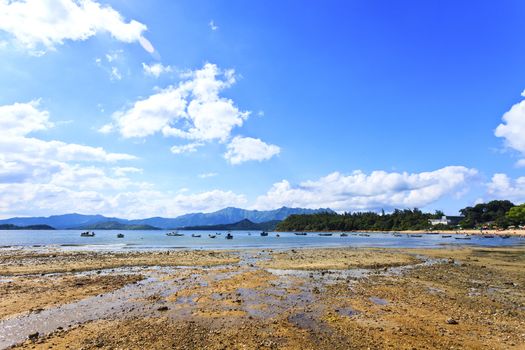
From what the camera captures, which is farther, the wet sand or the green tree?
the green tree

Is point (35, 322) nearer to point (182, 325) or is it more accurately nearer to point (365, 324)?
point (182, 325)

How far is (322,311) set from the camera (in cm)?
1728

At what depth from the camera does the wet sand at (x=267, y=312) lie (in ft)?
42.6

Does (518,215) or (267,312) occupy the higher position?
(518,215)

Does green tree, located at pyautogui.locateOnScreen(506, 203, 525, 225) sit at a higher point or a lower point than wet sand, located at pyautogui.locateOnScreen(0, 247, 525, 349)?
higher

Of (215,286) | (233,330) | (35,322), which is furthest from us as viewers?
(215,286)

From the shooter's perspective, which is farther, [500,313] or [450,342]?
[500,313]

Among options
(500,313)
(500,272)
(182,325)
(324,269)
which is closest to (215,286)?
(182,325)

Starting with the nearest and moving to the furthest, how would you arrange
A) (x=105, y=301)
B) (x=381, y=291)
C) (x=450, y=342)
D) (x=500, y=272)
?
(x=450, y=342) → (x=105, y=301) → (x=381, y=291) → (x=500, y=272)

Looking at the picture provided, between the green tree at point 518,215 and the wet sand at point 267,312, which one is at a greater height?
the green tree at point 518,215

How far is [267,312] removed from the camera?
1731 centimetres

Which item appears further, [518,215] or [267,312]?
[518,215]

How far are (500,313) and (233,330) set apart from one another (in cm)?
1330

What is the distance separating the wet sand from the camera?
42.6ft
